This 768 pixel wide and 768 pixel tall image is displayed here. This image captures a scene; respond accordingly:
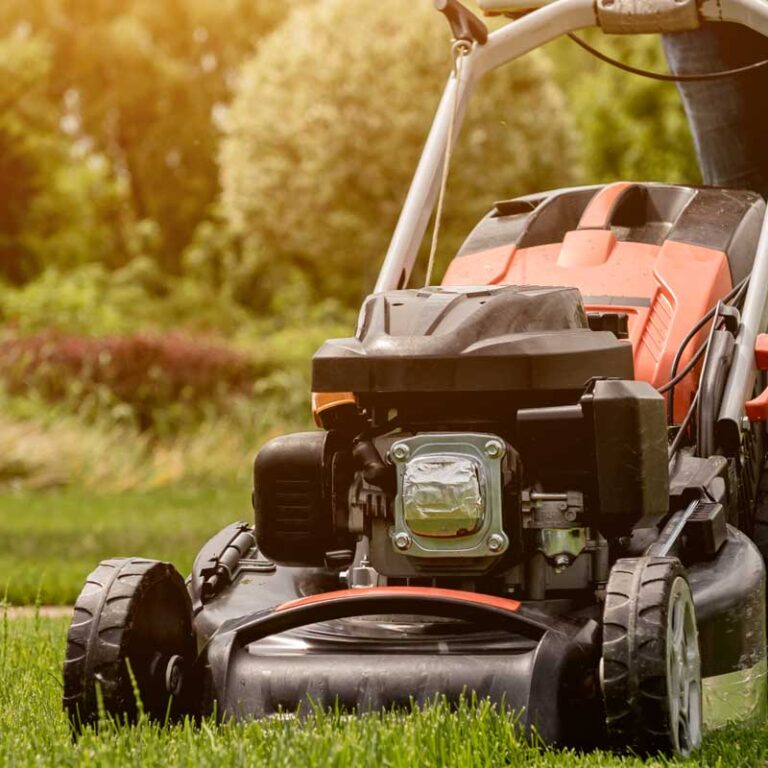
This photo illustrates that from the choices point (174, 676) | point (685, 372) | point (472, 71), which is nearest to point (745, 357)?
point (685, 372)

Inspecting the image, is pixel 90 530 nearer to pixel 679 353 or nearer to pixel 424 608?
pixel 679 353

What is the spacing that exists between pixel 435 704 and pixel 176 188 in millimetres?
31216

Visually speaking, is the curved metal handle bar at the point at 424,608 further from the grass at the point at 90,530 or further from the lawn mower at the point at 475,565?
the grass at the point at 90,530

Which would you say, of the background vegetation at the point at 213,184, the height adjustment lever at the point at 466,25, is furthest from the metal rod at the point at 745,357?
the background vegetation at the point at 213,184

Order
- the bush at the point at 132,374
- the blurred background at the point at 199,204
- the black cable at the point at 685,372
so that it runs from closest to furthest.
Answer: the black cable at the point at 685,372 → the blurred background at the point at 199,204 → the bush at the point at 132,374

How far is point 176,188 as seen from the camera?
1332 inches

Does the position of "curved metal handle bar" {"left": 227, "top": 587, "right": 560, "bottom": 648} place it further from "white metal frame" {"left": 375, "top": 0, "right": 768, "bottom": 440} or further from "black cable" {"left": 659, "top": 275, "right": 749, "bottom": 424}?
"white metal frame" {"left": 375, "top": 0, "right": 768, "bottom": 440}

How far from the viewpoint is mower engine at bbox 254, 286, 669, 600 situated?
3.28 meters

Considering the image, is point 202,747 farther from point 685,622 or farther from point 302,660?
point 685,622

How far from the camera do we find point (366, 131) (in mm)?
21438

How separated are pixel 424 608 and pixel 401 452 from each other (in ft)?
0.95

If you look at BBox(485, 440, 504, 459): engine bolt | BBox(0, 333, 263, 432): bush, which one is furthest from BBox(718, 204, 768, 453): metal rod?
BBox(0, 333, 263, 432): bush

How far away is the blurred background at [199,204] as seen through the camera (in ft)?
43.4

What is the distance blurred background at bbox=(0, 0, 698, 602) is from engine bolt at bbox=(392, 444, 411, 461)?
2.45 meters
